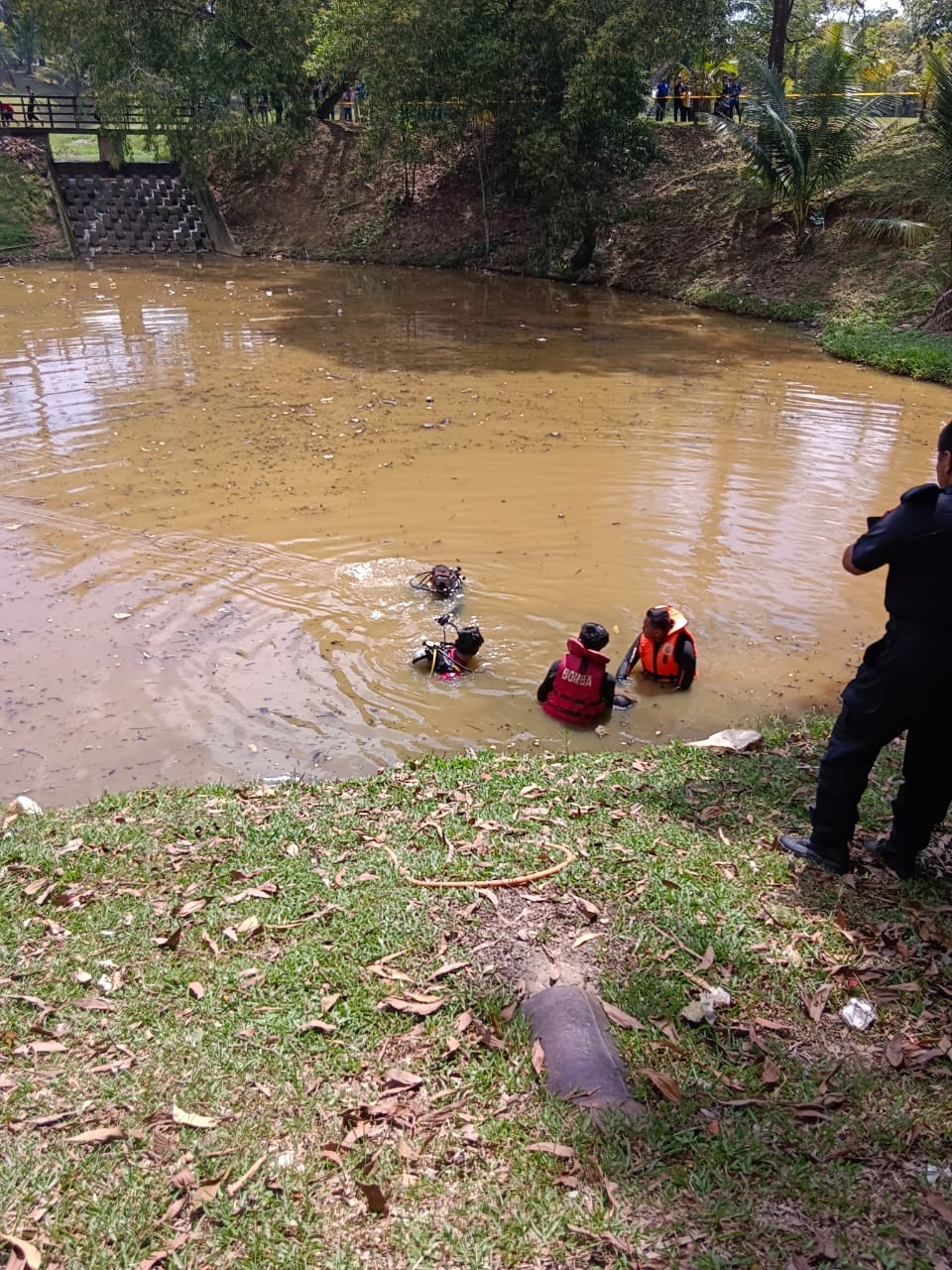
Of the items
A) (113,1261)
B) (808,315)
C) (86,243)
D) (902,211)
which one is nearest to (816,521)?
(113,1261)

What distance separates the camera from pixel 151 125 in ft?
91.6

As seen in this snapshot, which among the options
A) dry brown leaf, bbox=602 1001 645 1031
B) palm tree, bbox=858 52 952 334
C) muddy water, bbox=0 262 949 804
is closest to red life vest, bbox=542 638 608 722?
muddy water, bbox=0 262 949 804

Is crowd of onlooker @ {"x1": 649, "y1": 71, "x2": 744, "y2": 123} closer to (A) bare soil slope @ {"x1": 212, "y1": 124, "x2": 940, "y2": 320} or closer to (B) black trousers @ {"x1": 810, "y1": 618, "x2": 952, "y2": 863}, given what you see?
(A) bare soil slope @ {"x1": 212, "y1": 124, "x2": 940, "y2": 320}

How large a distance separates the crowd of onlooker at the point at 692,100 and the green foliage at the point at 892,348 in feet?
41.7

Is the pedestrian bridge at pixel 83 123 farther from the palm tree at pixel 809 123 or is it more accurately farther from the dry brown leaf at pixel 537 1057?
the dry brown leaf at pixel 537 1057

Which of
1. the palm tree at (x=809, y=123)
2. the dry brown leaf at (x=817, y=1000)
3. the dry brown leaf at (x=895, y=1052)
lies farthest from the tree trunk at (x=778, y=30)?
the dry brown leaf at (x=895, y=1052)

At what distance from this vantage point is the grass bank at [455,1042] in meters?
2.80

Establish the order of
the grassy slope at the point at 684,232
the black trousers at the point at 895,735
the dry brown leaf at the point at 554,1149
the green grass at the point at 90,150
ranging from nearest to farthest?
the dry brown leaf at the point at 554,1149 → the black trousers at the point at 895,735 → the grassy slope at the point at 684,232 → the green grass at the point at 90,150

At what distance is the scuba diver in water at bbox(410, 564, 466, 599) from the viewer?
834 cm

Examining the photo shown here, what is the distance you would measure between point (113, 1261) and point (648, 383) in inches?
576

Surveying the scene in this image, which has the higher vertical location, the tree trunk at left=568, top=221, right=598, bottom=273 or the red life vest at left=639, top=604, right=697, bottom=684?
the tree trunk at left=568, top=221, right=598, bottom=273

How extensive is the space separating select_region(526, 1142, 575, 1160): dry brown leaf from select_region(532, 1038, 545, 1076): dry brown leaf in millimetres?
281

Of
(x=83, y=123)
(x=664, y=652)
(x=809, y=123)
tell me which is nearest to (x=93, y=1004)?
(x=664, y=652)

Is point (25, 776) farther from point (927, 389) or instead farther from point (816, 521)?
point (927, 389)
